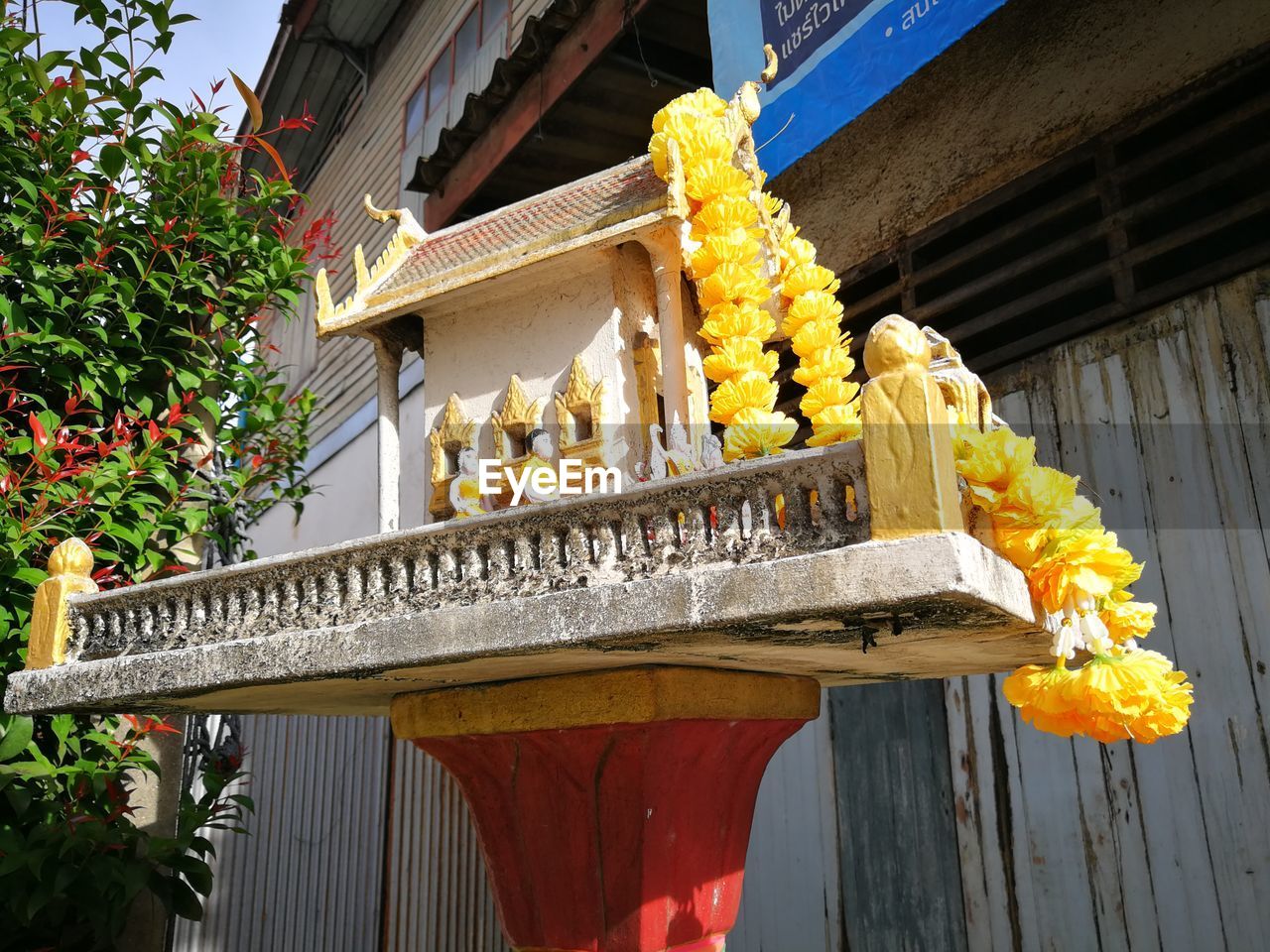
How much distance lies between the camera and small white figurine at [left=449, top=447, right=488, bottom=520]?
3.09 metres

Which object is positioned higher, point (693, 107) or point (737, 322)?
point (693, 107)

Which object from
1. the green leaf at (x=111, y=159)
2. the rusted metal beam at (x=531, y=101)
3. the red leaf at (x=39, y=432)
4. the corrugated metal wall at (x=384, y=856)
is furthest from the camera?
the rusted metal beam at (x=531, y=101)

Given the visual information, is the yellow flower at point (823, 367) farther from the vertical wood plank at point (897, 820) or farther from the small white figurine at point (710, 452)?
the vertical wood plank at point (897, 820)

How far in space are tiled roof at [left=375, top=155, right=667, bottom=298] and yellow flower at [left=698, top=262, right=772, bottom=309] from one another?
0.32 metres

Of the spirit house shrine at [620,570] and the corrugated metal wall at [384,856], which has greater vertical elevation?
the spirit house shrine at [620,570]

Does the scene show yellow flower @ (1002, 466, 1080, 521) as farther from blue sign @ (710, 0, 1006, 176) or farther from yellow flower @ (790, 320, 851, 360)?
blue sign @ (710, 0, 1006, 176)

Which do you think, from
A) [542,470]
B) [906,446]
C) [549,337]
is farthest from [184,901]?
[906,446]

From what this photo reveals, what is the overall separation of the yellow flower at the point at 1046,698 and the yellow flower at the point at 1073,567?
23 centimetres

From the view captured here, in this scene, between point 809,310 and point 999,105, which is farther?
point 999,105

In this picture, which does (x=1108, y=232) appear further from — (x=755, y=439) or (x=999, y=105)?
(x=755, y=439)

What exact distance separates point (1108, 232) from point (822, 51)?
1682mm

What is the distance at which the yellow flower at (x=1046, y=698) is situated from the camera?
2152mm

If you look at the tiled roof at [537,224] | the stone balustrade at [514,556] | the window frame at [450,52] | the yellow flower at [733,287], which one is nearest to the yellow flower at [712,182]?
the tiled roof at [537,224]

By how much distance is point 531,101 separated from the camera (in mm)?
6461
